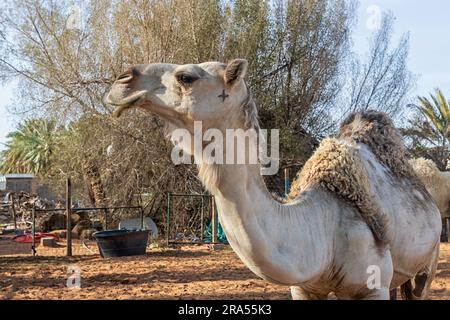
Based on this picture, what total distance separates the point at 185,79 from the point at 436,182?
464 inches

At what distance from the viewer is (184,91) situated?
2453 mm

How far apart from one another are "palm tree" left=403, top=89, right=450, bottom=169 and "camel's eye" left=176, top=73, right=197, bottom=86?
16689 millimetres

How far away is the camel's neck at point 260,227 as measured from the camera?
257cm

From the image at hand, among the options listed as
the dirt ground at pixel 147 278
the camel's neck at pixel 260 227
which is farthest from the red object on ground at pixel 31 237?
the camel's neck at pixel 260 227

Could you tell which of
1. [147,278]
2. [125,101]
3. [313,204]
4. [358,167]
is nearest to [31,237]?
[147,278]

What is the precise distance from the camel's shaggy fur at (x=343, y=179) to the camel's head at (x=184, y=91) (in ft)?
3.62

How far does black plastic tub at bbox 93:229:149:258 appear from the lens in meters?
11.2

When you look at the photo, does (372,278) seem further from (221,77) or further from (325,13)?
(325,13)

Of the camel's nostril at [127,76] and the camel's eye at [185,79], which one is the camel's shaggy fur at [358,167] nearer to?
the camel's eye at [185,79]

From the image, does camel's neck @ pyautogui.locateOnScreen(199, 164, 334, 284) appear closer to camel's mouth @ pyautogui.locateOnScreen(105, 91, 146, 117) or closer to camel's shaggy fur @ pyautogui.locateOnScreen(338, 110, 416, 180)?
camel's mouth @ pyautogui.locateOnScreen(105, 91, 146, 117)

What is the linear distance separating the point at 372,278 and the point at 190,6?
40.0ft

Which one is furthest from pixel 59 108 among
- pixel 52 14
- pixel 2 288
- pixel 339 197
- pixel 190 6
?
pixel 339 197

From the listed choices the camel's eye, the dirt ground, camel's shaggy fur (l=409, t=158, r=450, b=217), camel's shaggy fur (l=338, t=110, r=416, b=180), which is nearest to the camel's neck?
the camel's eye
